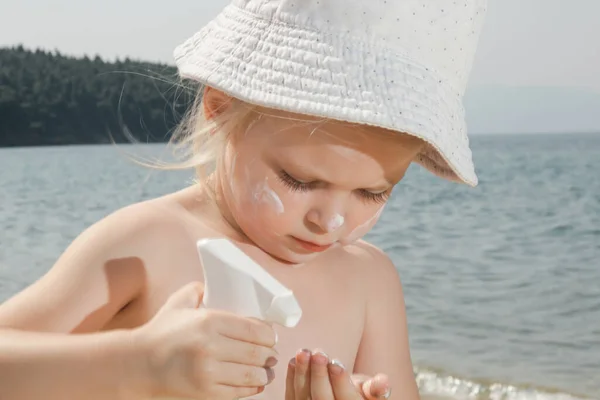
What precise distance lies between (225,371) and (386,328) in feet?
1.70

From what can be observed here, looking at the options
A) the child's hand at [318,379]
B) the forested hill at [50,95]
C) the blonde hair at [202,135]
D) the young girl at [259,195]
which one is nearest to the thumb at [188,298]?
the young girl at [259,195]

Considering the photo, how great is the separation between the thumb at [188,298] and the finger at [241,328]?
8 centimetres

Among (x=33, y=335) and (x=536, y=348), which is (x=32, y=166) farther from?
(x=33, y=335)

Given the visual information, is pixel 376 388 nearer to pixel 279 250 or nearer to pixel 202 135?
pixel 279 250

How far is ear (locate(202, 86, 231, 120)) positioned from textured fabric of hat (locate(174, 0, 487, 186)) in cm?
5

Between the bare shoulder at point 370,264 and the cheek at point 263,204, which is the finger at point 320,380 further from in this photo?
the bare shoulder at point 370,264

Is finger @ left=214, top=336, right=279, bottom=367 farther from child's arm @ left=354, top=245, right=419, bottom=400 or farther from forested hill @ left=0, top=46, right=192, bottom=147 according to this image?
forested hill @ left=0, top=46, right=192, bottom=147

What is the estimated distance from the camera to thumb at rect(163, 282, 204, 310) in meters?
0.95

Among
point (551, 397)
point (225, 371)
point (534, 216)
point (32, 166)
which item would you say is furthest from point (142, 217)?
point (32, 166)

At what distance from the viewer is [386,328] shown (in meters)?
1.37

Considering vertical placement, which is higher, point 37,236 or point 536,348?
point 536,348

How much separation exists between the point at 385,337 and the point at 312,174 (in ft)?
1.32

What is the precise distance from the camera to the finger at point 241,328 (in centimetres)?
88

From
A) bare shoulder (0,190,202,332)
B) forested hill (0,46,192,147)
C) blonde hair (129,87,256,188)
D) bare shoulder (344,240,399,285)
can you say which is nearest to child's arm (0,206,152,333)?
bare shoulder (0,190,202,332)
